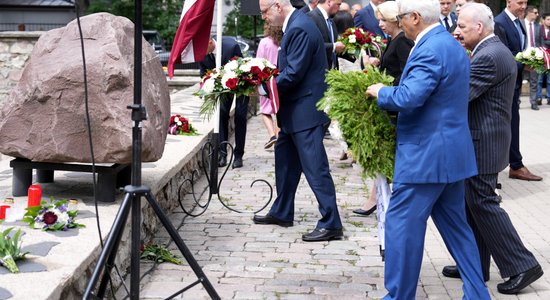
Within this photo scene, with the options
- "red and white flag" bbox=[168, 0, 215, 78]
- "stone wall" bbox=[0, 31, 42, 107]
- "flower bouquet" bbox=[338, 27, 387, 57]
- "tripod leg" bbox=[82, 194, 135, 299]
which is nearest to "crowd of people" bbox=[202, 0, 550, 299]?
"red and white flag" bbox=[168, 0, 215, 78]

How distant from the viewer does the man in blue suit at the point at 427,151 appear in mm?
5359

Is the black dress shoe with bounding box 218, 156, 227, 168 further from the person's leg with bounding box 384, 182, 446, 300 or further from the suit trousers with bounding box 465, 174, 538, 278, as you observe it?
the person's leg with bounding box 384, 182, 446, 300

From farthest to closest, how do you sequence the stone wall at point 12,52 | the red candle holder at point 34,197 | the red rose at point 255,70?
the stone wall at point 12,52 < the red rose at point 255,70 < the red candle holder at point 34,197

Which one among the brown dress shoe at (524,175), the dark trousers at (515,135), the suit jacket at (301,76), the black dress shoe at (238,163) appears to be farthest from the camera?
the black dress shoe at (238,163)

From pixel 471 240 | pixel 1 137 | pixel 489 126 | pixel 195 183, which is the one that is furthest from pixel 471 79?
pixel 195 183

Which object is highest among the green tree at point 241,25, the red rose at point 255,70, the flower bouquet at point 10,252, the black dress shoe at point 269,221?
the red rose at point 255,70

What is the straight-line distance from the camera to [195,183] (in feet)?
34.1

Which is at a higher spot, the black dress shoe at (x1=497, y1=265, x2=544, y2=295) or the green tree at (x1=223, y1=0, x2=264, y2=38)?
the black dress shoe at (x1=497, y1=265, x2=544, y2=295)

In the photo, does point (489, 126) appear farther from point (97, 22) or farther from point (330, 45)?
point (330, 45)

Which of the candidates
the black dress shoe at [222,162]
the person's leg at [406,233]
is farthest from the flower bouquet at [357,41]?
the person's leg at [406,233]

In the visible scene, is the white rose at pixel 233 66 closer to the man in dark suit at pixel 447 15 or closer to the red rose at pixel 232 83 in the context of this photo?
the red rose at pixel 232 83

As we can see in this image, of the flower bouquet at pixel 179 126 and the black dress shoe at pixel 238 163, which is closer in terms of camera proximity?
the flower bouquet at pixel 179 126

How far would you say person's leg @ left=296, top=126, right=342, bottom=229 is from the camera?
25.3 ft

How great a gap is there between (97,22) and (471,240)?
3.30 metres
